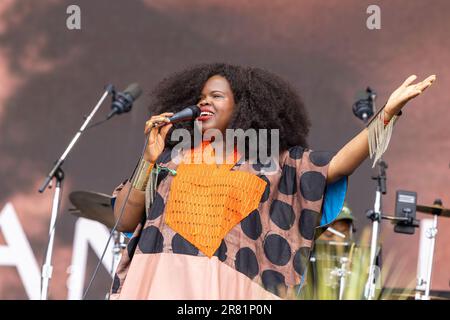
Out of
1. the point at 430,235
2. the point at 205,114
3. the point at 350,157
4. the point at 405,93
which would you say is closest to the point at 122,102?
the point at 205,114

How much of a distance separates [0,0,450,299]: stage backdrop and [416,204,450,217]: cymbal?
0.99ft

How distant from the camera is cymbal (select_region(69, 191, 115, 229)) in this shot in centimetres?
503

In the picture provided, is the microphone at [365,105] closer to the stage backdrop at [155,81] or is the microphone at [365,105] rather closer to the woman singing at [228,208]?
the stage backdrop at [155,81]

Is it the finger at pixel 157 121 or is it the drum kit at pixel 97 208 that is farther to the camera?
the drum kit at pixel 97 208

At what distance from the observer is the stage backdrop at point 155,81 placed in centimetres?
574

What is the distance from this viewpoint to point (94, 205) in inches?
202

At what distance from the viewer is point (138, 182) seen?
3.36 metres

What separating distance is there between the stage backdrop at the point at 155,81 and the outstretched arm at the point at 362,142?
8.08 feet

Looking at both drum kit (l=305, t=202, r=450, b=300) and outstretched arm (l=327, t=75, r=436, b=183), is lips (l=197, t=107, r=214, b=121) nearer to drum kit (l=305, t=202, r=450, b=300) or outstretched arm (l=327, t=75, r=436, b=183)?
outstretched arm (l=327, t=75, r=436, b=183)

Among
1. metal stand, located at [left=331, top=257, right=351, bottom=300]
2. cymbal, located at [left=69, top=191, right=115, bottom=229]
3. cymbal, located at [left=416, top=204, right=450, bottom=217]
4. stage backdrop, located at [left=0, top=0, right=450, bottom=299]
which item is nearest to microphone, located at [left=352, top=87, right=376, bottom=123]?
stage backdrop, located at [left=0, top=0, right=450, bottom=299]

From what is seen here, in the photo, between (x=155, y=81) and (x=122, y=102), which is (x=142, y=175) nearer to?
(x=122, y=102)

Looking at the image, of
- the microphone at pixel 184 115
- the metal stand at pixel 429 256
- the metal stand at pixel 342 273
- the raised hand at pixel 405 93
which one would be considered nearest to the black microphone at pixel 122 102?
the metal stand at pixel 342 273
